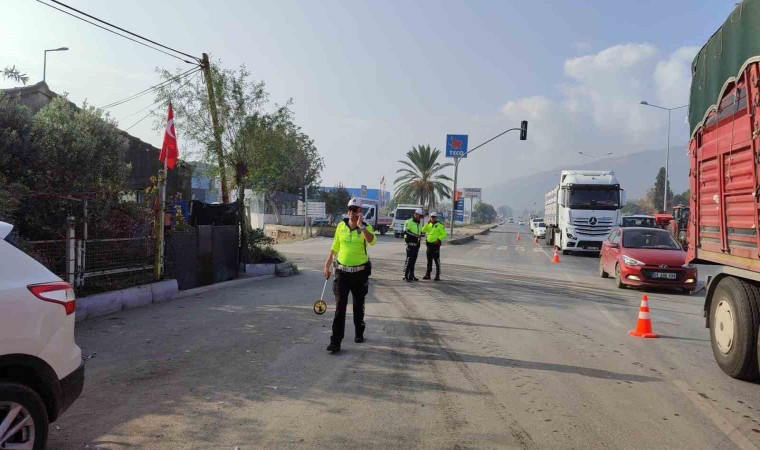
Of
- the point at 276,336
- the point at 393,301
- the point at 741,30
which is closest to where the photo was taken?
the point at 741,30

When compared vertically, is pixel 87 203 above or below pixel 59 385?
above

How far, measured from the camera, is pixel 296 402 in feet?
15.4

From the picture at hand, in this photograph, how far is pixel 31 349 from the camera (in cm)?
314

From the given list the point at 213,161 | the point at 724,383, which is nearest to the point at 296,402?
the point at 724,383

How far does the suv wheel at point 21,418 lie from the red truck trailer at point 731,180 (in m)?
5.93

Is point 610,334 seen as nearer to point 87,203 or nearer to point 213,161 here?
point 87,203

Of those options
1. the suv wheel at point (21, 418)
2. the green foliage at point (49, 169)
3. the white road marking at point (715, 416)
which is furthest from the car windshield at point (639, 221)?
the suv wheel at point (21, 418)

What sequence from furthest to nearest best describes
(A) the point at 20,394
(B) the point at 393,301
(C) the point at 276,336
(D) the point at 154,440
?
1. (B) the point at 393,301
2. (C) the point at 276,336
3. (D) the point at 154,440
4. (A) the point at 20,394

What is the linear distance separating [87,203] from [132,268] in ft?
5.02

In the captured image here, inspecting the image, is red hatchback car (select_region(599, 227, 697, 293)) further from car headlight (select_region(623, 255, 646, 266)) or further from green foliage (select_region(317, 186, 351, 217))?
green foliage (select_region(317, 186, 351, 217))

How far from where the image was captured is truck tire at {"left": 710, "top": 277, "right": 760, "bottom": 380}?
541 cm

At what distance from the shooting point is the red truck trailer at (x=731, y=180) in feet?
16.8

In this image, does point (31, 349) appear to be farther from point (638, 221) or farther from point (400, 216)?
point (400, 216)

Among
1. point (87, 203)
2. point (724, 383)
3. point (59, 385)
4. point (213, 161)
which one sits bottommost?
point (724, 383)
